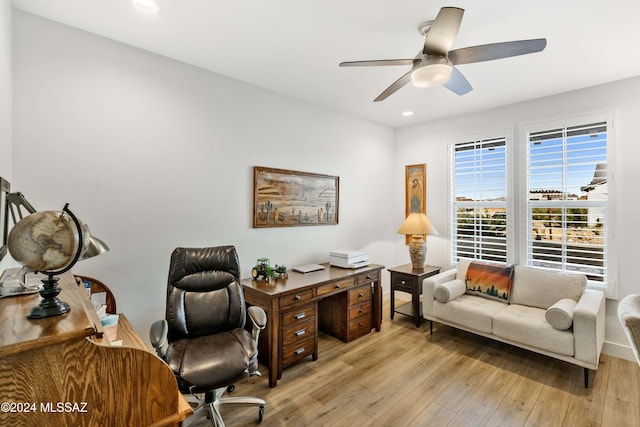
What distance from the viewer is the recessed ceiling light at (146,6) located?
1.82m

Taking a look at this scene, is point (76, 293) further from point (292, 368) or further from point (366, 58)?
point (366, 58)

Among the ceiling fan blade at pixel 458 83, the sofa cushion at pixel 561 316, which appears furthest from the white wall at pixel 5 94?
the sofa cushion at pixel 561 316

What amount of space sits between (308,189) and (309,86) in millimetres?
1130

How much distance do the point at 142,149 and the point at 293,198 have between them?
60.8 inches

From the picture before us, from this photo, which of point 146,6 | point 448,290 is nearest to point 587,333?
point 448,290

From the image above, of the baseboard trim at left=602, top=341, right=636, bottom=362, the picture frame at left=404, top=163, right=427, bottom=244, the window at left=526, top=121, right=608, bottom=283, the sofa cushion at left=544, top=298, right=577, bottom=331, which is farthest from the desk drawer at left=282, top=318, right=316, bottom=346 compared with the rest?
the baseboard trim at left=602, top=341, right=636, bottom=362

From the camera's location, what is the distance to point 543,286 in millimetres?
3008

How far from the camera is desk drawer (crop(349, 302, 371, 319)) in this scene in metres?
3.19

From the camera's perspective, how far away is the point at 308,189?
3.52m

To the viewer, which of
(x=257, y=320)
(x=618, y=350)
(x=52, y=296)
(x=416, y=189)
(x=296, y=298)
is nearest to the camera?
(x=52, y=296)

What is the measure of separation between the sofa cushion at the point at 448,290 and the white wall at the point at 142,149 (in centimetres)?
156

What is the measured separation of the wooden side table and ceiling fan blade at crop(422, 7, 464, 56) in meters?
2.51

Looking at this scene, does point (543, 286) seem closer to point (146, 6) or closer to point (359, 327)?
point (359, 327)

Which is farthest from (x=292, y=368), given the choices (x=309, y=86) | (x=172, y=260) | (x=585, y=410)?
(x=309, y=86)
